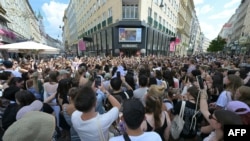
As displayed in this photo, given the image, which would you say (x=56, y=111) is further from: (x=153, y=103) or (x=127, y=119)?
(x=127, y=119)

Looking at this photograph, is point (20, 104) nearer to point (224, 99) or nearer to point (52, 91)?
point (52, 91)

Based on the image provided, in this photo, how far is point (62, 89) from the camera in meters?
4.39

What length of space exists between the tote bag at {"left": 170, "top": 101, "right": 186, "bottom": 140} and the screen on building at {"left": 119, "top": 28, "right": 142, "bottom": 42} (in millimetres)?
25570

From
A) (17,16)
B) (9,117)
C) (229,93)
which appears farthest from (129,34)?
(9,117)

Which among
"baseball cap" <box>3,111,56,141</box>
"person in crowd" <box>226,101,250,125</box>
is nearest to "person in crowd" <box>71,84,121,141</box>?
"baseball cap" <box>3,111,56,141</box>

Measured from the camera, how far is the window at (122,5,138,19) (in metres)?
29.1

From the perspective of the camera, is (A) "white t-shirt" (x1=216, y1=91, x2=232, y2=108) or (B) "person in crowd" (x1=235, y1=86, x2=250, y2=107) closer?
(B) "person in crowd" (x1=235, y1=86, x2=250, y2=107)

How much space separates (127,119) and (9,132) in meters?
1.06

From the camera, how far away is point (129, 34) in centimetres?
2870

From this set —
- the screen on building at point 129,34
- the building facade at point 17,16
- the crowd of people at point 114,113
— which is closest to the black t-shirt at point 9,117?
the crowd of people at point 114,113

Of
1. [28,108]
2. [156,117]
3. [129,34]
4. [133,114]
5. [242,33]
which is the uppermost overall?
[242,33]

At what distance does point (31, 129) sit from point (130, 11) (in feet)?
94.4

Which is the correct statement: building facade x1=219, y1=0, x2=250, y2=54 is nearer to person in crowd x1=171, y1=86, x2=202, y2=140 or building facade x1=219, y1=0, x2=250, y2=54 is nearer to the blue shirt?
person in crowd x1=171, y1=86, x2=202, y2=140

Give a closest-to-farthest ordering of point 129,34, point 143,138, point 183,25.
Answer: point 143,138 < point 129,34 < point 183,25
